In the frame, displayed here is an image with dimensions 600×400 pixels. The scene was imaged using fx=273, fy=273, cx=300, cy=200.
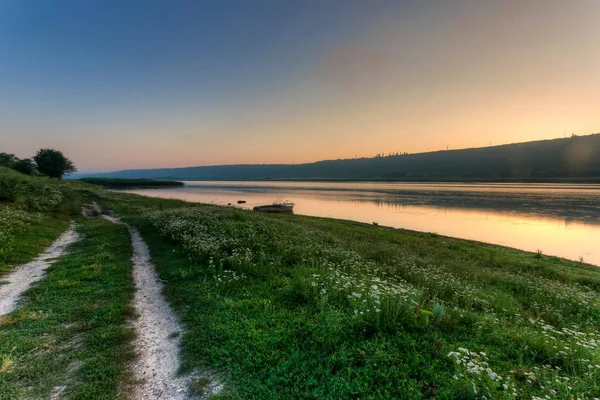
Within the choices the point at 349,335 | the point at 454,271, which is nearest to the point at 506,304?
the point at 454,271

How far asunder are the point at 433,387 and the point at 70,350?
24.2 feet

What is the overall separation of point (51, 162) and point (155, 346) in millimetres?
103986

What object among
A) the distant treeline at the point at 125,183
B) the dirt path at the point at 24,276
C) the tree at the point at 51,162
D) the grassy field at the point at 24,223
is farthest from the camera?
the distant treeline at the point at 125,183

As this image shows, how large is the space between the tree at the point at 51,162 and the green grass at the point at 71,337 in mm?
95260

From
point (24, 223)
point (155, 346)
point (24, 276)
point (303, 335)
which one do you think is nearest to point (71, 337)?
point (155, 346)

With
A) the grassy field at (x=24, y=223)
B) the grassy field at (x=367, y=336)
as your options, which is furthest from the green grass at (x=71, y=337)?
the grassy field at (x=24, y=223)

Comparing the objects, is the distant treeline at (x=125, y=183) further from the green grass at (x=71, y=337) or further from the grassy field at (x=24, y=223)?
the green grass at (x=71, y=337)

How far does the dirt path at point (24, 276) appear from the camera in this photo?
27.3 ft

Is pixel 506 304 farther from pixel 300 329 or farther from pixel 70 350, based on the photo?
pixel 70 350

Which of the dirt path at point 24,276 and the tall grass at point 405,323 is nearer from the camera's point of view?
the tall grass at point 405,323

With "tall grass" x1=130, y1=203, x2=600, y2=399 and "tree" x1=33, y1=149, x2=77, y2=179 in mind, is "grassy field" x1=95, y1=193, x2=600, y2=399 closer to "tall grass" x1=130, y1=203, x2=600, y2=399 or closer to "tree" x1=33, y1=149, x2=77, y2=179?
"tall grass" x1=130, y1=203, x2=600, y2=399

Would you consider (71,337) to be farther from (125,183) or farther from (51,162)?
(125,183)

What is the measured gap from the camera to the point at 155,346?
6.28 meters

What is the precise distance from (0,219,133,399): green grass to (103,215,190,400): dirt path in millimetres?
265
